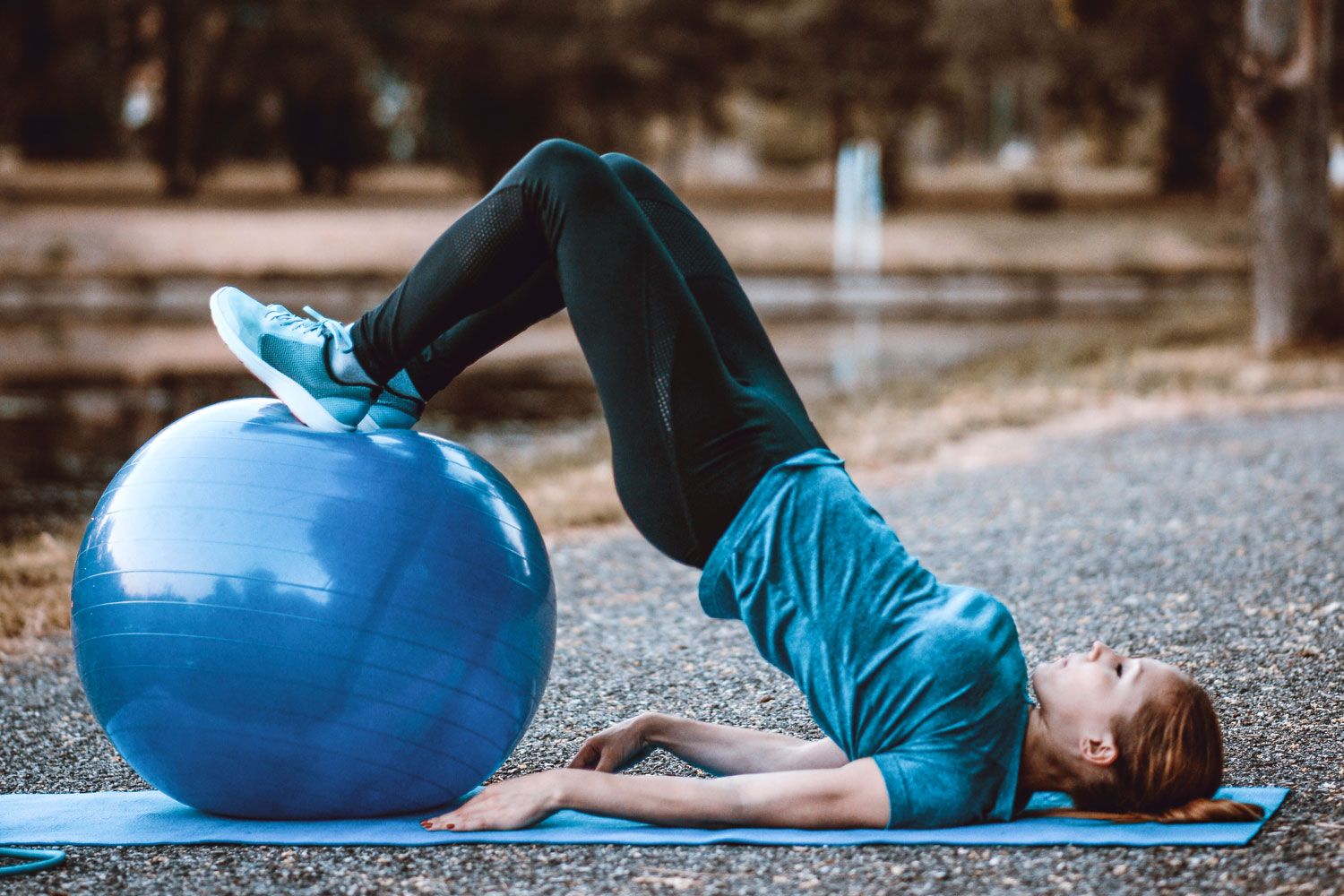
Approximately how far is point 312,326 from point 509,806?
3.93 ft

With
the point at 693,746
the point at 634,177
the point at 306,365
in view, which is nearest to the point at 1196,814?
the point at 693,746

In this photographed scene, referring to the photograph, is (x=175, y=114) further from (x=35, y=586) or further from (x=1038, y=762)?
(x=1038, y=762)

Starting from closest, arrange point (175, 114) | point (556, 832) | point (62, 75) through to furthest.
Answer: point (556, 832), point (175, 114), point (62, 75)

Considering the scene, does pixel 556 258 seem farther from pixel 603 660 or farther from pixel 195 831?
pixel 603 660

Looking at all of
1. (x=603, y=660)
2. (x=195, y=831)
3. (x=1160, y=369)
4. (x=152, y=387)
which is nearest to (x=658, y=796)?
(x=195, y=831)

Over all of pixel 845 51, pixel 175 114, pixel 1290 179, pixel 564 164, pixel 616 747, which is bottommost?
pixel 616 747

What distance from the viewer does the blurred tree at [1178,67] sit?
2742 centimetres

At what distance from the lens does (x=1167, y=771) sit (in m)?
3.34

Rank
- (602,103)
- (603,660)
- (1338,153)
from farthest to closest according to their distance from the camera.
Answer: (1338,153), (602,103), (603,660)

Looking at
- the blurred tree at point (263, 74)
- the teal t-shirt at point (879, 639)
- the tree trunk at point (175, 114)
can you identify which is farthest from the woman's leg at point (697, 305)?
the tree trunk at point (175, 114)

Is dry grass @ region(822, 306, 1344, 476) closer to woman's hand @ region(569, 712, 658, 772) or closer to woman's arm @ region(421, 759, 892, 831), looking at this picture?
woman's hand @ region(569, 712, 658, 772)

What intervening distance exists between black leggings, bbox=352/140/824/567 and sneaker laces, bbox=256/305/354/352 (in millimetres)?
35

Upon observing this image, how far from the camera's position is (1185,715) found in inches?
128

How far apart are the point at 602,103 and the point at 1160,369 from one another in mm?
27513
